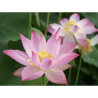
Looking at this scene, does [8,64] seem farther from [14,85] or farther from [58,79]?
[58,79]

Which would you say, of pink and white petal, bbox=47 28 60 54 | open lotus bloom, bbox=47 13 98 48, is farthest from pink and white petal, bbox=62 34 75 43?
pink and white petal, bbox=47 28 60 54

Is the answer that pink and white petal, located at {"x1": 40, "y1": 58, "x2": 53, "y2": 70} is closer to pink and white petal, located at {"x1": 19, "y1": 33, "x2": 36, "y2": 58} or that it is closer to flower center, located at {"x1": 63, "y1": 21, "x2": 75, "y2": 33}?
pink and white petal, located at {"x1": 19, "y1": 33, "x2": 36, "y2": 58}

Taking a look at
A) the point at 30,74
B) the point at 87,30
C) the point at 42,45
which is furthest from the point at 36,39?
the point at 87,30

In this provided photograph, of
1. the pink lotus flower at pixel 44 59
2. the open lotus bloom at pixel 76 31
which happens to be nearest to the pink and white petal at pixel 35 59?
the pink lotus flower at pixel 44 59

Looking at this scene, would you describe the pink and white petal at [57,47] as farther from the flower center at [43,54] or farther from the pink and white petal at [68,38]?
the pink and white petal at [68,38]

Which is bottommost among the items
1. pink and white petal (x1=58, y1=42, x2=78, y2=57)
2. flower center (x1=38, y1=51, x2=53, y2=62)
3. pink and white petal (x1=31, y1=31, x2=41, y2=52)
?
flower center (x1=38, y1=51, x2=53, y2=62)

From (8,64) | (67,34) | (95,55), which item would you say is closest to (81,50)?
(67,34)

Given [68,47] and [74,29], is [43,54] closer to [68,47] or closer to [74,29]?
[68,47]
